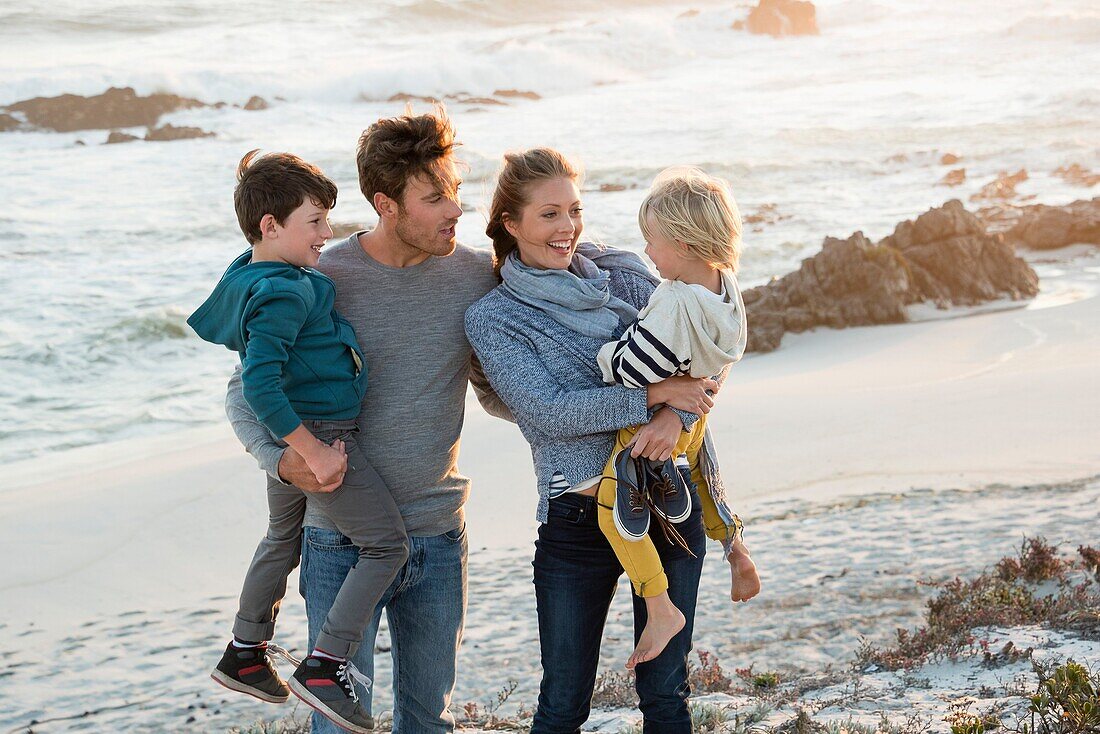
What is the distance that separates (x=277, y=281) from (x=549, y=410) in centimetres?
79

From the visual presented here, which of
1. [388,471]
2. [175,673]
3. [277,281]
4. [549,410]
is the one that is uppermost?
[277,281]

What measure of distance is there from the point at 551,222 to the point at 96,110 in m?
33.9

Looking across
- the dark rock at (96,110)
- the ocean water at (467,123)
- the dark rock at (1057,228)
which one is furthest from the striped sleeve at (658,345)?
the dark rock at (96,110)

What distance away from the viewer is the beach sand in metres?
5.86

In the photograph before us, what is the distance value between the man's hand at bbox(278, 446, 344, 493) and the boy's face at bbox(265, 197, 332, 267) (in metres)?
0.53

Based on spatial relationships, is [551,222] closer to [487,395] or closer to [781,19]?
[487,395]

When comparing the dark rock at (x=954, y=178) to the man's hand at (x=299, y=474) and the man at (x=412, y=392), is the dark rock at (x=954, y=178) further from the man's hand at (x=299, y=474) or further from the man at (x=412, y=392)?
the man's hand at (x=299, y=474)

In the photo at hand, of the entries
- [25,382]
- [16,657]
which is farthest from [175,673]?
[25,382]

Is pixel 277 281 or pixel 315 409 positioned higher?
pixel 277 281

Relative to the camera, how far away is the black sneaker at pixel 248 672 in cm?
325

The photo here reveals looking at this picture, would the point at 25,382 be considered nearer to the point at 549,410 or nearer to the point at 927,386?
the point at 927,386

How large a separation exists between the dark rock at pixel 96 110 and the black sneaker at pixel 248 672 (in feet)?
106

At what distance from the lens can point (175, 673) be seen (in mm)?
5914

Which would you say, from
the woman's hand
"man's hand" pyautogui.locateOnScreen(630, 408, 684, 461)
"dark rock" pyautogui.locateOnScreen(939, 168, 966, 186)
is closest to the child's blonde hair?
the woman's hand
